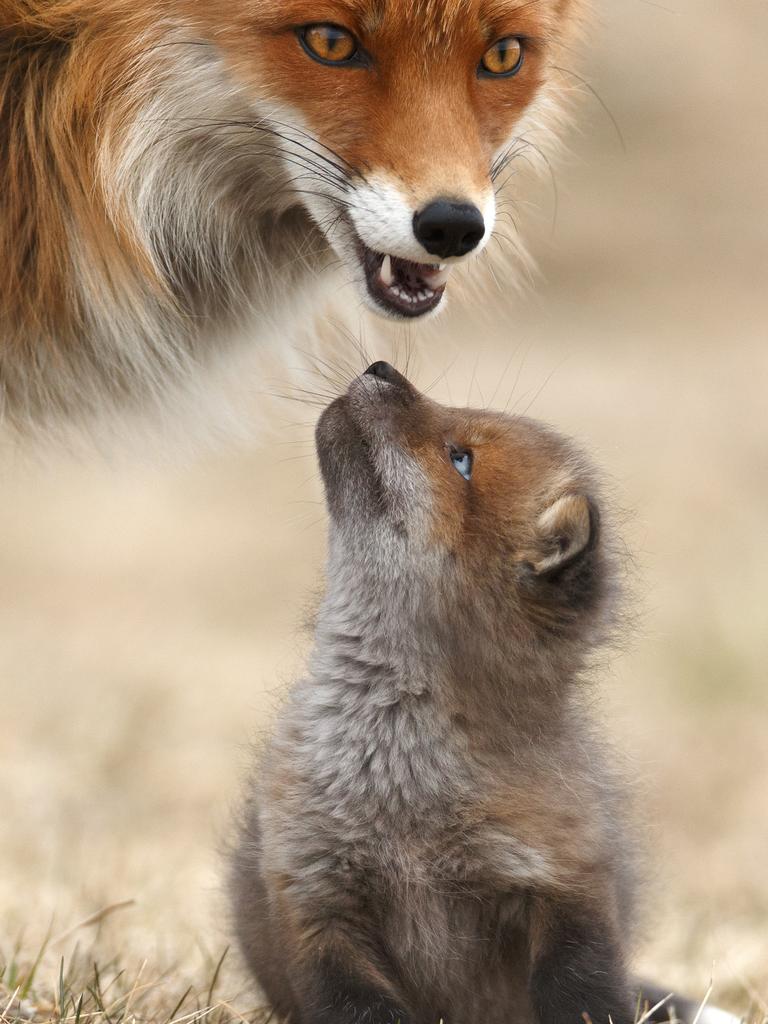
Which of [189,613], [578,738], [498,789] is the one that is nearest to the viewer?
[498,789]

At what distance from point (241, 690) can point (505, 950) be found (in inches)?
288

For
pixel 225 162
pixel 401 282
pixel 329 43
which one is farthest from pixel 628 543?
pixel 225 162

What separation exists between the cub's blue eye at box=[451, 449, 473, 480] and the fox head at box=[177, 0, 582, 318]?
1.87ft

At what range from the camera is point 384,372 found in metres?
4.20

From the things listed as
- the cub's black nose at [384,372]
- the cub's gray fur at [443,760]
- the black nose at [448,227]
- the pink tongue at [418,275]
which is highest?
the pink tongue at [418,275]

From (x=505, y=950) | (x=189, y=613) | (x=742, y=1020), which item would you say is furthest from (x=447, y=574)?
(x=189, y=613)

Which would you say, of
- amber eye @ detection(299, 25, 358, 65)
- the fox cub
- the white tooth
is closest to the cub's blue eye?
the fox cub

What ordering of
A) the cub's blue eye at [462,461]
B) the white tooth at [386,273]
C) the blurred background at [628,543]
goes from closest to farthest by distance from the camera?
the cub's blue eye at [462,461], the white tooth at [386,273], the blurred background at [628,543]

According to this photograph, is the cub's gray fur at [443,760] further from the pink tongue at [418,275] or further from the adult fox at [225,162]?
the adult fox at [225,162]

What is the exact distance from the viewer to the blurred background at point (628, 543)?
6.21 meters

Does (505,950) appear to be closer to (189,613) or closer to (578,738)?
(578,738)

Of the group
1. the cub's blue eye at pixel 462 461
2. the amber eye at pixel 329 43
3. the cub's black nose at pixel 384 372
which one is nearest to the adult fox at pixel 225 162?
the amber eye at pixel 329 43

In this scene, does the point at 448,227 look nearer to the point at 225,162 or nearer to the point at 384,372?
the point at 384,372

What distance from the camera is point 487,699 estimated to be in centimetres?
385
